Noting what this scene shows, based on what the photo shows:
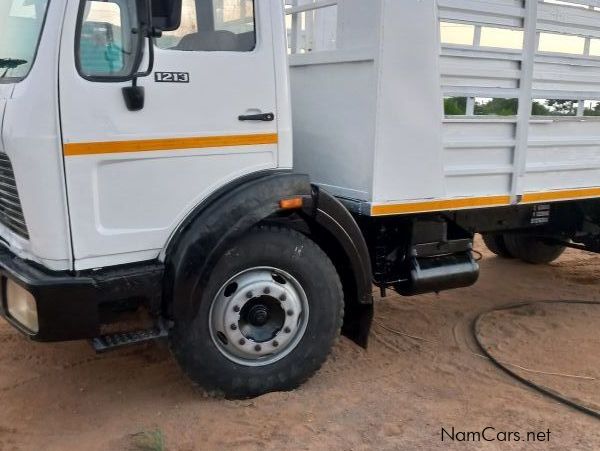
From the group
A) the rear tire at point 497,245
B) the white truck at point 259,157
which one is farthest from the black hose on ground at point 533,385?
the rear tire at point 497,245

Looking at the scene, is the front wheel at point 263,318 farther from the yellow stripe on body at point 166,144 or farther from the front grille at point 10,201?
the front grille at point 10,201

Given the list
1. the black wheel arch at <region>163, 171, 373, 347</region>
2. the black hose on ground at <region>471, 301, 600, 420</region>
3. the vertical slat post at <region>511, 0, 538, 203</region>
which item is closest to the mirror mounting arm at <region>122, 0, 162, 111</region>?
the black wheel arch at <region>163, 171, 373, 347</region>

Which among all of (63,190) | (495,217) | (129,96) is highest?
(129,96)

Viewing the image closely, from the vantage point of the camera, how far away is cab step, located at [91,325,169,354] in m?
3.06

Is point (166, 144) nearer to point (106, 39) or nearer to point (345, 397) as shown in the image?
point (106, 39)

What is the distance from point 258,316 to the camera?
338cm

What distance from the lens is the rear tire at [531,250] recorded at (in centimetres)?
648

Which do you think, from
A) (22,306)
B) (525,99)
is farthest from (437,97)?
(22,306)

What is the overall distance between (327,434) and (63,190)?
1.74 metres

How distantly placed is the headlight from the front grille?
0.26 m

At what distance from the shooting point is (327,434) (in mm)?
3182

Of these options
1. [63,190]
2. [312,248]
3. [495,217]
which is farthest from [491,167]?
[63,190]

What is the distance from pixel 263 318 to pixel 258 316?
4cm

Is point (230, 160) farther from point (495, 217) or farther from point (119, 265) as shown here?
point (495, 217)
